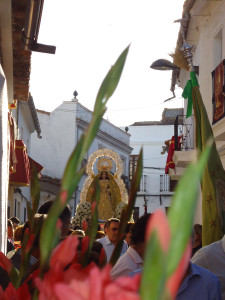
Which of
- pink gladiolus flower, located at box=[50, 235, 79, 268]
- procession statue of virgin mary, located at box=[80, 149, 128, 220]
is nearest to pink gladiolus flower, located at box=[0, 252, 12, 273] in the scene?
pink gladiolus flower, located at box=[50, 235, 79, 268]

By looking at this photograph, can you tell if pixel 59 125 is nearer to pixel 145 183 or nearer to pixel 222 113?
pixel 145 183

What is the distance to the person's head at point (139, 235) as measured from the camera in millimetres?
A: 3439

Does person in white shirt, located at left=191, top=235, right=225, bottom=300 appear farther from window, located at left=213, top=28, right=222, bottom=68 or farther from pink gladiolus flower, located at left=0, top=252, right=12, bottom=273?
window, located at left=213, top=28, right=222, bottom=68

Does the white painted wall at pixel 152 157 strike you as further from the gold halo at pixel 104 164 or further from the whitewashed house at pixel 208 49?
the whitewashed house at pixel 208 49

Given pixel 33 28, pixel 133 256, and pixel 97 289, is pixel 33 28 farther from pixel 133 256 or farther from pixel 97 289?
pixel 97 289

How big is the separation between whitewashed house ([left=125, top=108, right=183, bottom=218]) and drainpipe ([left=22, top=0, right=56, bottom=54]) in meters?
32.8

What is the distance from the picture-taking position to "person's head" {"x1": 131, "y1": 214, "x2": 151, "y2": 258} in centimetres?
344

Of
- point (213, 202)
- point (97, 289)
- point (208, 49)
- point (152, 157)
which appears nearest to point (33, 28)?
point (213, 202)

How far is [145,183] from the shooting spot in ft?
136

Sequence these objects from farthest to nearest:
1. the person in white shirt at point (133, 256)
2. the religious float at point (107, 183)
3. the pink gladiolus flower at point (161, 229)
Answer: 1. the religious float at point (107, 183)
2. the person in white shirt at point (133, 256)
3. the pink gladiolus flower at point (161, 229)

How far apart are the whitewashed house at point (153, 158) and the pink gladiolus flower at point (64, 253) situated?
125 ft

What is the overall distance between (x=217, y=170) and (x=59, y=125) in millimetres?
29931

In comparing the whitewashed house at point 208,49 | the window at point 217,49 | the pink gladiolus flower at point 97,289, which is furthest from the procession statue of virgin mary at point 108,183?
the pink gladiolus flower at point 97,289

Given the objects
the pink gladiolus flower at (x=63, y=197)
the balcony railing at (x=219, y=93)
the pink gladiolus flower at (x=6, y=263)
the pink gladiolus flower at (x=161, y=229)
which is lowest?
the pink gladiolus flower at (x=6, y=263)
